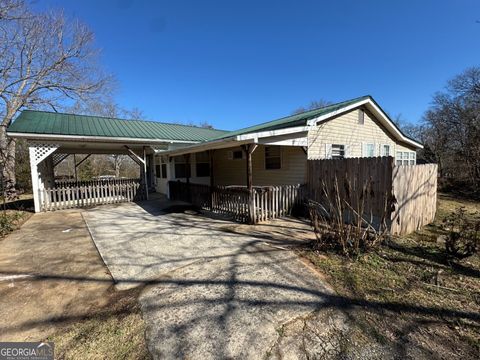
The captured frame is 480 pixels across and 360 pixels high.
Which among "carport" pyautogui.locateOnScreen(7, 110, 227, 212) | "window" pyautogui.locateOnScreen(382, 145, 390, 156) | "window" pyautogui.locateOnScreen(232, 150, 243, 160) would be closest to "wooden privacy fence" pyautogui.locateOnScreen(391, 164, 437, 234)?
"window" pyautogui.locateOnScreen(382, 145, 390, 156)

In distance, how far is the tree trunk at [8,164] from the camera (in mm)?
12853

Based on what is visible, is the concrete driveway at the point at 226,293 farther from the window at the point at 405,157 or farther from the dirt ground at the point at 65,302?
the window at the point at 405,157

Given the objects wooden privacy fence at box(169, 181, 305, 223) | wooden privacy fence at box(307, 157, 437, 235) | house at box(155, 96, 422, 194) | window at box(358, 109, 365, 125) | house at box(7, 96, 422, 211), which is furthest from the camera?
window at box(358, 109, 365, 125)

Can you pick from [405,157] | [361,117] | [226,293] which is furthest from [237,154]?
[405,157]

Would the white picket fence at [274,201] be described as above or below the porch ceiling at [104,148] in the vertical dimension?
below

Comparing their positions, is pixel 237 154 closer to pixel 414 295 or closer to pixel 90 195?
pixel 90 195

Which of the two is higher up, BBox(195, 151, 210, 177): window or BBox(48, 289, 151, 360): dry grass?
BBox(195, 151, 210, 177): window

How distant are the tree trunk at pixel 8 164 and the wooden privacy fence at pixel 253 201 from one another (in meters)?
11.7

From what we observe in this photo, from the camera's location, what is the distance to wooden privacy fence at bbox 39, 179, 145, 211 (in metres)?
9.97

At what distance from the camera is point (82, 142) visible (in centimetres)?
1076

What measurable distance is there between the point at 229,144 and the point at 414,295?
548 cm

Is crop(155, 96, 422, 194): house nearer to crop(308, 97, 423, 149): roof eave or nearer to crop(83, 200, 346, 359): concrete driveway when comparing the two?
crop(308, 97, 423, 149): roof eave

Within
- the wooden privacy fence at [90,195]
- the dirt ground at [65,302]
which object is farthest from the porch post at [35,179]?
the dirt ground at [65,302]

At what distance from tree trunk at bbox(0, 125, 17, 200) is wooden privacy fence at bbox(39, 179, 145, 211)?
3.97 meters
